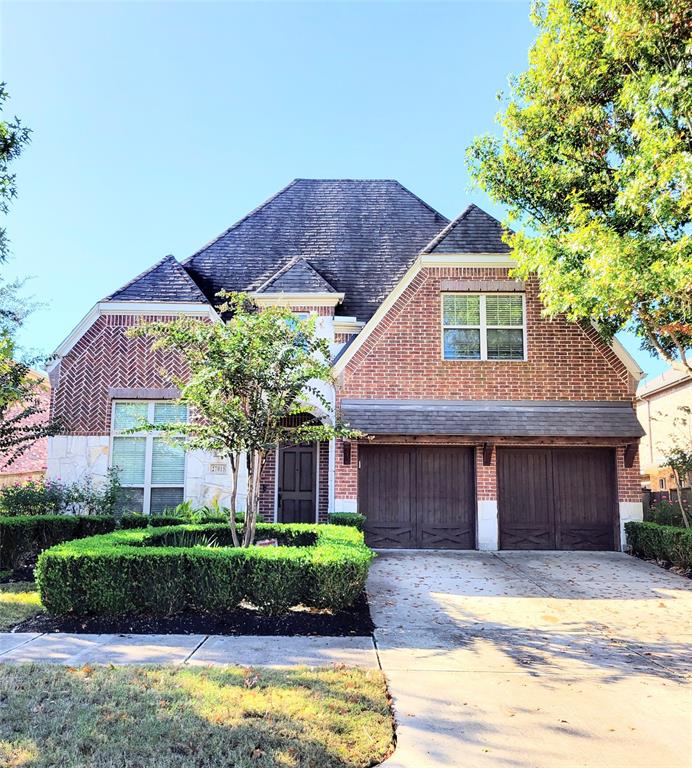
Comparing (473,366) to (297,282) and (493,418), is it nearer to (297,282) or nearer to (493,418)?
(493,418)

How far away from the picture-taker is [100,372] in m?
13.0

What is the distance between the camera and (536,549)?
12234 millimetres

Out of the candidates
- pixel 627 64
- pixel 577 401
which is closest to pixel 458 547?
pixel 577 401

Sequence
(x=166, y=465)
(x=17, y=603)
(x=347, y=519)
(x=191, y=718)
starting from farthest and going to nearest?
(x=166, y=465) < (x=347, y=519) < (x=17, y=603) < (x=191, y=718)

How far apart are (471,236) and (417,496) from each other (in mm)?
5913

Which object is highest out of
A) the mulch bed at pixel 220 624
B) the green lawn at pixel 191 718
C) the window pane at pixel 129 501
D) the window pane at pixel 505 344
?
the window pane at pixel 505 344

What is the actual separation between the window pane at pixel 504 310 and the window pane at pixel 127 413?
799 centimetres

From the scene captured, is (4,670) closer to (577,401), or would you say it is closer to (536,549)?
(536,549)

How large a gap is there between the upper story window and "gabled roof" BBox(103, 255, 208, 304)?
5.61 meters

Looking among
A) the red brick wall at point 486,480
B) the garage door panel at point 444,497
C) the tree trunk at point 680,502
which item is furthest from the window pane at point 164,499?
the tree trunk at point 680,502

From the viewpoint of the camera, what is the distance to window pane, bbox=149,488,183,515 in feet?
41.8

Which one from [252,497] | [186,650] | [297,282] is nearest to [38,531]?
[252,497]

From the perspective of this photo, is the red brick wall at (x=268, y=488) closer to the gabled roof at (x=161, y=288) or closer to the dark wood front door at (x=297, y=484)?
the dark wood front door at (x=297, y=484)

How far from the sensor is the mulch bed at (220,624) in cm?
620
